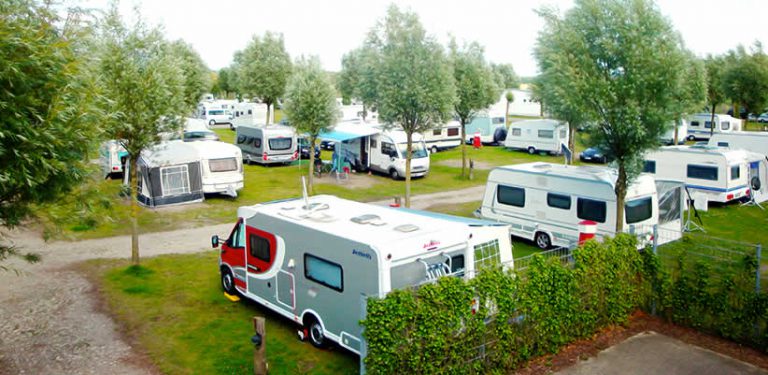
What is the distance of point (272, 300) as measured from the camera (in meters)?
10.8

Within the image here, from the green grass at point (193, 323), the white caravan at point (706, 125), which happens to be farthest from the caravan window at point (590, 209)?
the white caravan at point (706, 125)

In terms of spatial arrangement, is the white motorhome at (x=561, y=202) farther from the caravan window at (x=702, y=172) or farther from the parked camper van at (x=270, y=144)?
the parked camper van at (x=270, y=144)

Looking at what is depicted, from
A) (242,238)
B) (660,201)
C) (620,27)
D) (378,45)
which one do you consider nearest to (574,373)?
(242,238)

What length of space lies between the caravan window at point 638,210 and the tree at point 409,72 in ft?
21.7

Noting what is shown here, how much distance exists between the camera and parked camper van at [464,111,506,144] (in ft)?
136

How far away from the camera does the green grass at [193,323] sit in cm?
929

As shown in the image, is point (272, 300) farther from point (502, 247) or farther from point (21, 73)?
point (21, 73)

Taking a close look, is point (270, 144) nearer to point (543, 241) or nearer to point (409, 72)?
point (409, 72)

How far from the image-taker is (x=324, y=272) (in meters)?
9.45

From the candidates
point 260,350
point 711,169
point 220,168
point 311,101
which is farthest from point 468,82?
point 260,350

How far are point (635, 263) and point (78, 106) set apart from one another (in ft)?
30.3

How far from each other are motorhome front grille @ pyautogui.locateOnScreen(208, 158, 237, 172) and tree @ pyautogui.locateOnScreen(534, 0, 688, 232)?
520 inches

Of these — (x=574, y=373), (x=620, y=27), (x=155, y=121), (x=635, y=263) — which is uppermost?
(x=620, y=27)

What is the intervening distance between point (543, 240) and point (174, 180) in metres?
12.6
